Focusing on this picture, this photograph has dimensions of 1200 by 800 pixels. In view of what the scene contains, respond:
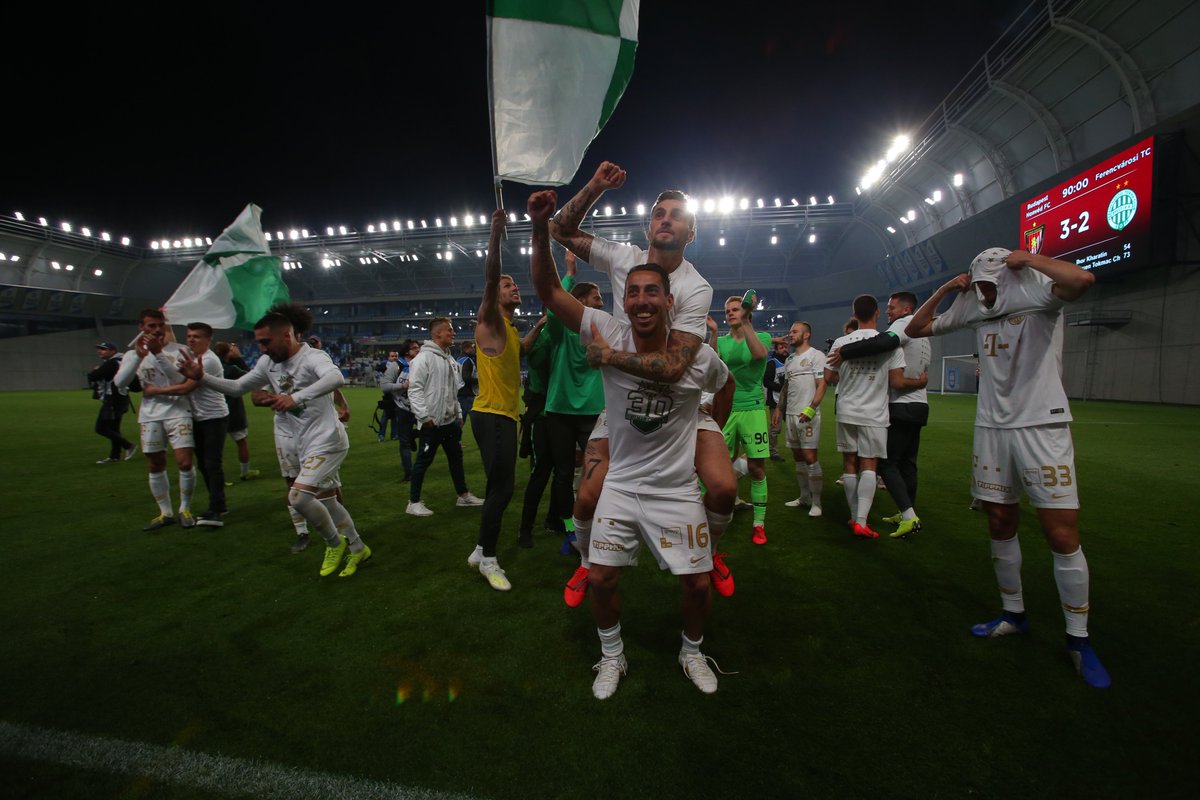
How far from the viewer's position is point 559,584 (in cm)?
408

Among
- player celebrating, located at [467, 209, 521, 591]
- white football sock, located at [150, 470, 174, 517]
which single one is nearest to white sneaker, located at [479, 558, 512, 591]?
player celebrating, located at [467, 209, 521, 591]

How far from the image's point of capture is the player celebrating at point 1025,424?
283 centimetres

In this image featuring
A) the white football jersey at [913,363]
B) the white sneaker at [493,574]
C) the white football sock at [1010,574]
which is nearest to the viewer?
the white football sock at [1010,574]

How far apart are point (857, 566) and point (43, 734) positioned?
17.5 ft

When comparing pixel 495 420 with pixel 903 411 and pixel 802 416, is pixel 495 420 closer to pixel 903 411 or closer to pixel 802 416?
pixel 802 416

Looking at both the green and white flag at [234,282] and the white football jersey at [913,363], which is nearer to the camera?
the white football jersey at [913,363]

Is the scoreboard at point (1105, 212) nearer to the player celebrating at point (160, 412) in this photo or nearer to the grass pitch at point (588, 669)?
the grass pitch at point (588, 669)

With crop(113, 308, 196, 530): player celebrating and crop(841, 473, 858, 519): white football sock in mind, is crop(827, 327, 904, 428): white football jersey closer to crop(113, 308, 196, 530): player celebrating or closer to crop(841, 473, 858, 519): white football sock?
crop(841, 473, 858, 519): white football sock

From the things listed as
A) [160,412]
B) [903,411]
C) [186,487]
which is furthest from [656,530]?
[160,412]

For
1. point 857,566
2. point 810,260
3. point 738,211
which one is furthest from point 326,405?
point 810,260

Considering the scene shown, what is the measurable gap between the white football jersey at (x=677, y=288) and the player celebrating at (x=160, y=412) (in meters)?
5.25

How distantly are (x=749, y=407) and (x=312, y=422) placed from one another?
432 centimetres

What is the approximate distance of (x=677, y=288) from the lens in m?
3.03

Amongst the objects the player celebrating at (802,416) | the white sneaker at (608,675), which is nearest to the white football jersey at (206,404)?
the white sneaker at (608,675)
